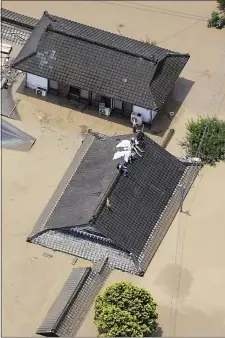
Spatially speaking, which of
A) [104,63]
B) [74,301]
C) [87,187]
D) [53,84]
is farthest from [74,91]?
[74,301]

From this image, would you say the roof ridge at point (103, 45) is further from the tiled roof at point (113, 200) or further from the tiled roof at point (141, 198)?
the tiled roof at point (141, 198)

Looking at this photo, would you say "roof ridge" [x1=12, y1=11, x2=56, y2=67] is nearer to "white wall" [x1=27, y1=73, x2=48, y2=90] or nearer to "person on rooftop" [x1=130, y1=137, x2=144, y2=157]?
"white wall" [x1=27, y1=73, x2=48, y2=90]

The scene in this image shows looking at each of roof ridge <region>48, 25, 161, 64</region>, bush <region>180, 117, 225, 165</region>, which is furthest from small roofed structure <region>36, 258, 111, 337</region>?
roof ridge <region>48, 25, 161, 64</region>

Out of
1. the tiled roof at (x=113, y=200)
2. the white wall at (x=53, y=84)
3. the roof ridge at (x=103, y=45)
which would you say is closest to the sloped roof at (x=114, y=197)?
the tiled roof at (x=113, y=200)

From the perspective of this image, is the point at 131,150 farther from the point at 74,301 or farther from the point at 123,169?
the point at 74,301

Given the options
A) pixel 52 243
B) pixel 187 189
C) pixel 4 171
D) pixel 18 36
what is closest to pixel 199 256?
pixel 187 189

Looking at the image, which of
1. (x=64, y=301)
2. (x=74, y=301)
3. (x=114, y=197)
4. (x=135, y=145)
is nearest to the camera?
(x=64, y=301)

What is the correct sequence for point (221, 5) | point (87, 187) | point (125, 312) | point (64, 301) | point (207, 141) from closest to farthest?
point (125, 312) → point (64, 301) → point (87, 187) → point (207, 141) → point (221, 5)
